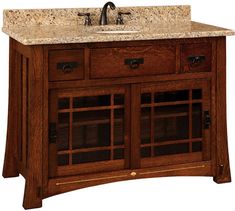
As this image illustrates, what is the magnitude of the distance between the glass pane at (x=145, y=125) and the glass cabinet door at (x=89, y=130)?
0.11 meters

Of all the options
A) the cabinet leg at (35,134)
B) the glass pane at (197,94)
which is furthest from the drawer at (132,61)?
the cabinet leg at (35,134)

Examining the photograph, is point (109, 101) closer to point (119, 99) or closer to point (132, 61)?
point (119, 99)

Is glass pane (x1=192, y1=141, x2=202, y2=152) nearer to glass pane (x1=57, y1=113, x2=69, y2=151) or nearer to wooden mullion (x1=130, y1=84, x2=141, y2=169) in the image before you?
wooden mullion (x1=130, y1=84, x2=141, y2=169)

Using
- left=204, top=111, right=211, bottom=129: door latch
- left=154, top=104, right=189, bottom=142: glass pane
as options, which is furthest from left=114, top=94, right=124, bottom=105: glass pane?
left=204, top=111, right=211, bottom=129: door latch

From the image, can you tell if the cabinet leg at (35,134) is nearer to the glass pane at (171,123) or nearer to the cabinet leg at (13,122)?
the cabinet leg at (13,122)

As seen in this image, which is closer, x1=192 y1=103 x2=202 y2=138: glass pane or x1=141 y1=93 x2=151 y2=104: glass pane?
x1=141 y1=93 x2=151 y2=104: glass pane

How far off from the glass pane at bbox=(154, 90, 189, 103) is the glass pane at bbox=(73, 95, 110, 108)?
31cm

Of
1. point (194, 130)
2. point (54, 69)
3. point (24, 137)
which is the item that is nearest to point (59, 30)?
point (54, 69)

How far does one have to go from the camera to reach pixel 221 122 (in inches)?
202

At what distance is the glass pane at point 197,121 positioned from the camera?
510cm

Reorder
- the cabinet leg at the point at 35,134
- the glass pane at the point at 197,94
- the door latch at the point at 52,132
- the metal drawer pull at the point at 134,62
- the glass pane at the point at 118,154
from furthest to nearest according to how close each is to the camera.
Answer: the glass pane at the point at 197,94 < the glass pane at the point at 118,154 < the metal drawer pull at the point at 134,62 < the door latch at the point at 52,132 < the cabinet leg at the point at 35,134

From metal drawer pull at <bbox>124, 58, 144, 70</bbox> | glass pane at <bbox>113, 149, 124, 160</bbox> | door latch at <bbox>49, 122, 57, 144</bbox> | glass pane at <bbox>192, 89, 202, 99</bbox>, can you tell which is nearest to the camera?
door latch at <bbox>49, 122, 57, 144</bbox>

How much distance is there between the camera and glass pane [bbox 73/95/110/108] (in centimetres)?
482

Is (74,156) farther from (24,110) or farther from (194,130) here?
(194,130)
